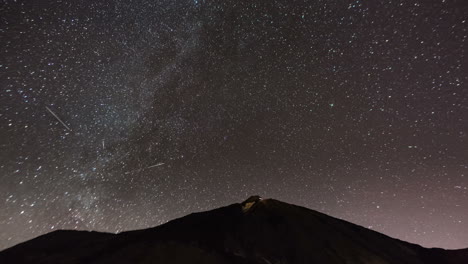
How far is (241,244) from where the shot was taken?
722 inches

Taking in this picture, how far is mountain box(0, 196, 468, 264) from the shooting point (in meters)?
16.3

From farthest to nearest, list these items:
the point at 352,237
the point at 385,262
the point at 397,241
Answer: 1. the point at 397,241
2. the point at 352,237
3. the point at 385,262

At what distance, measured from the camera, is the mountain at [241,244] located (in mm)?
16344

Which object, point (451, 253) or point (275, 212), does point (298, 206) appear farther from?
point (451, 253)

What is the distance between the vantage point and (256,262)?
1631cm

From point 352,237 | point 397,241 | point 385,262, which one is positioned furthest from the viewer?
point 397,241

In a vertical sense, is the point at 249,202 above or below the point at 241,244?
above

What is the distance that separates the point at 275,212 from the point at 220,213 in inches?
166

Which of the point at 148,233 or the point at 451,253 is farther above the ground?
the point at 451,253

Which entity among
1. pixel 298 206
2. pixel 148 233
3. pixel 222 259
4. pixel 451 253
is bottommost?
pixel 148 233

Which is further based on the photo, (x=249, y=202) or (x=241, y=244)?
(x=249, y=202)

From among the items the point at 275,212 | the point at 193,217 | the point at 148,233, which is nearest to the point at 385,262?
the point at 275,212

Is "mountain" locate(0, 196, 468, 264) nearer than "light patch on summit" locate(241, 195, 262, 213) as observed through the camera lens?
Yes

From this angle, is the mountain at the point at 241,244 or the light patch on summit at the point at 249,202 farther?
the light patch on summit at the point at 249,202
